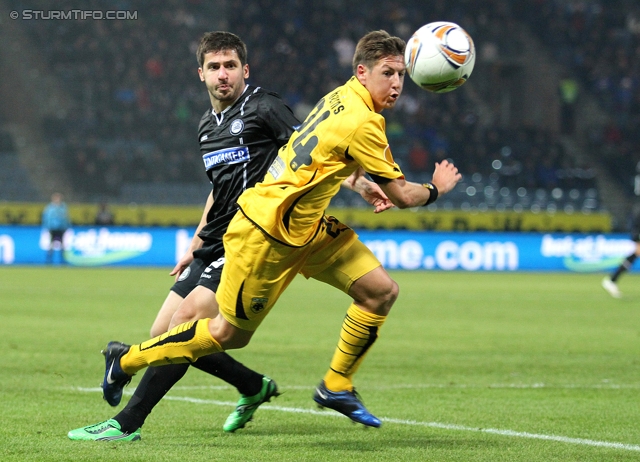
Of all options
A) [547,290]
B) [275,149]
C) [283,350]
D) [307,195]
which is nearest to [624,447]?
[307,195]

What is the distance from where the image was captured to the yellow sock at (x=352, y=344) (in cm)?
556

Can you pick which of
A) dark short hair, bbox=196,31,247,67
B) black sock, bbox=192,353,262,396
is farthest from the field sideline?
dark short hair, bbox=196,31,247,67

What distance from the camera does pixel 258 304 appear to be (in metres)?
5.14

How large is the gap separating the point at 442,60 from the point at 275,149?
1.04 metres

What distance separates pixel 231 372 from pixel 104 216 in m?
20.5

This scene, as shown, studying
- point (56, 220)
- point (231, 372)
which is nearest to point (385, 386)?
point (231, 372)

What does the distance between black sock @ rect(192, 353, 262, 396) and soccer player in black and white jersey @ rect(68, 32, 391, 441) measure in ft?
0.46

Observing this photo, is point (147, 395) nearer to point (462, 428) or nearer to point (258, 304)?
point (258, 304)

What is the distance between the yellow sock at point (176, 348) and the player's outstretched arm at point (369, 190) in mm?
1101

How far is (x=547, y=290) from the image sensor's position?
19.4 meters

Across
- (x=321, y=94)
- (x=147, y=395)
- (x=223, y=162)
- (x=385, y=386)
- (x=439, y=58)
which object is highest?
(x=439, y=58)

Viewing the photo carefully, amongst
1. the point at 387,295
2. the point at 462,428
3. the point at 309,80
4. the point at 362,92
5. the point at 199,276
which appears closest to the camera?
the point at 362,92

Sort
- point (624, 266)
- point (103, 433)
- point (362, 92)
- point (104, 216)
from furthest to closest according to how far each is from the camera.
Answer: point (104, 216), point (624, 266), point (103, 433), point (362, 92)

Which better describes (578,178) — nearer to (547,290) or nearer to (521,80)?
(521,80)
